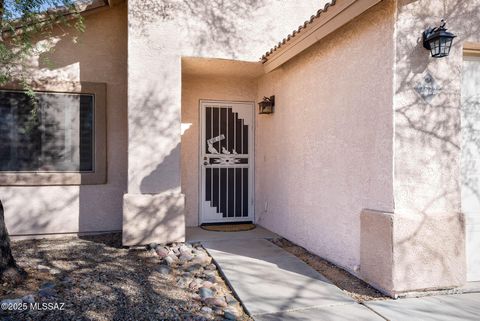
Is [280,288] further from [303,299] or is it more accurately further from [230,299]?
[230,299]

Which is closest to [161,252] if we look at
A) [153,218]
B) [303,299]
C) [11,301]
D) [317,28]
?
[153,218]

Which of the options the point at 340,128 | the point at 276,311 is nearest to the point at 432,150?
the point at 340,128

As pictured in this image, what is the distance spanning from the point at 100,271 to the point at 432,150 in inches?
180

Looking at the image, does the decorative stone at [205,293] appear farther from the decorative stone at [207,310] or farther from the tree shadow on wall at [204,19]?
the tree shadow on wall at [204,19]

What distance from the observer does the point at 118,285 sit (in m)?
4.13

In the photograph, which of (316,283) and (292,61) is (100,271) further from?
(292,61)

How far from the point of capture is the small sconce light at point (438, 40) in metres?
3.71

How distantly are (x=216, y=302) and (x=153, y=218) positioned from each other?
2632 millimetres

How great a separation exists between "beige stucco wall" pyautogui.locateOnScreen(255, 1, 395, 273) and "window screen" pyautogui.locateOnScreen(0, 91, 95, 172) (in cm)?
381

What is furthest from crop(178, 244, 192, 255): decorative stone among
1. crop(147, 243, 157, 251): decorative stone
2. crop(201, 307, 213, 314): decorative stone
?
crop(201, 307, 213, 314): decorative stone

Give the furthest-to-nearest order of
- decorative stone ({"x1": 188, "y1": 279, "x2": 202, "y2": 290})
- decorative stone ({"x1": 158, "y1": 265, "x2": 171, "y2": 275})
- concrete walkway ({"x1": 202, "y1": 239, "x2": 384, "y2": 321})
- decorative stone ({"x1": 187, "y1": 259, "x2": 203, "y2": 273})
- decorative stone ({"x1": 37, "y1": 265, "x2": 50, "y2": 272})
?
decorative stone ({"x1": 187, "y1": 259, "x2": 203, "y2": 273}) < decorative stone ({"x1": 158, "y1": 265, "x2": 171, "y2": 275}) < decorative stone ({"x1": 37, "y1": 265, "x2": 50, "y2": 272}) < decorative stone ({"x1": 188, "y1": 279, "x2": 202, "y2": 290}) < concrete walkway ({"x1": 202, "y1": 239, "x2": 384, "y2": 321})

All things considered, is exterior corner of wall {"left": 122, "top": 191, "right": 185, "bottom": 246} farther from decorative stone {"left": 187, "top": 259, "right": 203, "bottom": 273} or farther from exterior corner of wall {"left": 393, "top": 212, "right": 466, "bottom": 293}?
exterior corner of wall {"left": 393, "top": 212, "right": 466, "bottom": 293}

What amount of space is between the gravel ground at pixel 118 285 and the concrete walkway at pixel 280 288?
190 mm

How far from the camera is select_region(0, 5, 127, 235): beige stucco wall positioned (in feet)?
20.8
